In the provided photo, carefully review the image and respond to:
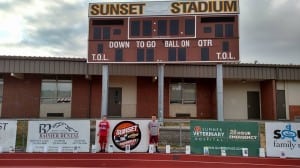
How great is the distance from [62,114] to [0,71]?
605 centimetres

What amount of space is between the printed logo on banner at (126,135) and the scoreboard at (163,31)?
221 inches

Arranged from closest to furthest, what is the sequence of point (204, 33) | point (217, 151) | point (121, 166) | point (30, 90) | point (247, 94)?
point (121, 166) < point (217, 151) < point (204, 33) < point (30, 90) < point (247, 94)

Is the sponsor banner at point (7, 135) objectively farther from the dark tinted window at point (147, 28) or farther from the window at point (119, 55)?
the dark tinted window at point (147, 28)

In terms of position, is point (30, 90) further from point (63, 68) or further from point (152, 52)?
A: point (152, 52)

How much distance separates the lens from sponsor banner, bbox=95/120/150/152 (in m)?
15.5

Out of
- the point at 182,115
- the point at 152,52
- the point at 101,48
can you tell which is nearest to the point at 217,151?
the point at 152,52

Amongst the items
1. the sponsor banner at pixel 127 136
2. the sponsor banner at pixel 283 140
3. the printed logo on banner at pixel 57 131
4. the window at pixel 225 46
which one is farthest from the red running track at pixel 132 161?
the window at pixel 225 46

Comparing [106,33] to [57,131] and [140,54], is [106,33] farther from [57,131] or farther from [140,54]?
[57,131]

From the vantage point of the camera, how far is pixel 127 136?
1554cm

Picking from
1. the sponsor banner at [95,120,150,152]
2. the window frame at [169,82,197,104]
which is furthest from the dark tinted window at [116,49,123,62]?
the window frame at [169,82,197,104]

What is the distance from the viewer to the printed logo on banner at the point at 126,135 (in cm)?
1554

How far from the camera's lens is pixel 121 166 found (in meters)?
13.5

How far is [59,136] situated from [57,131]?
251 millimetres

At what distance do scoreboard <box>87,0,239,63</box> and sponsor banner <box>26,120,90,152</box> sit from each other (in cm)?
589
